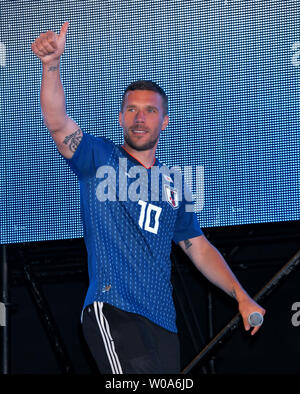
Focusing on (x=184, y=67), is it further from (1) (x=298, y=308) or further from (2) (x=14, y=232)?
(1) (x=298, y=308)

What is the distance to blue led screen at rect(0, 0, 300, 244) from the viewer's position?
333 cm

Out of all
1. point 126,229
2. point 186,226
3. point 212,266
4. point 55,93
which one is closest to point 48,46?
point 55,93

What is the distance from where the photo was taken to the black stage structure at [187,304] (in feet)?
12.4

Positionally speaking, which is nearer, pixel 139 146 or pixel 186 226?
pixel 139 146

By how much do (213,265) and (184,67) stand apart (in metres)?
1.14

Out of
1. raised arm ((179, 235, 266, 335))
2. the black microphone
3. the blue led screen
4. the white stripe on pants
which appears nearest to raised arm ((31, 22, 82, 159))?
the white stripe on pants

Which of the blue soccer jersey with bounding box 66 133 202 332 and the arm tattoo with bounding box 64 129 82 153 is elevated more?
the arm tattoo with bounding box 64 129 82 153

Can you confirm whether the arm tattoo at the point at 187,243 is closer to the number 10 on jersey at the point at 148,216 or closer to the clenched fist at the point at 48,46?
the number 10 on jersey at the point at 148,216

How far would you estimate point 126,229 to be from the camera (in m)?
2.36

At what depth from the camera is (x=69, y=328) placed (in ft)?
14.8

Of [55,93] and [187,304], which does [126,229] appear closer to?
[55,93]

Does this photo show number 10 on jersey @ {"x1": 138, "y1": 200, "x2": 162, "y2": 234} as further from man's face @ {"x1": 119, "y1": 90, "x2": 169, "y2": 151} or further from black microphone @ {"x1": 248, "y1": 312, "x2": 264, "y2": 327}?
black microphone @ {"x1": 248, "y1": 312, "x2": 264, "y2": 327}

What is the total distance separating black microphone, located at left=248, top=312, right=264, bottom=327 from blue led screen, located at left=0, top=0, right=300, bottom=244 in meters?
0.92

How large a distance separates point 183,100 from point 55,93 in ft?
4.04
